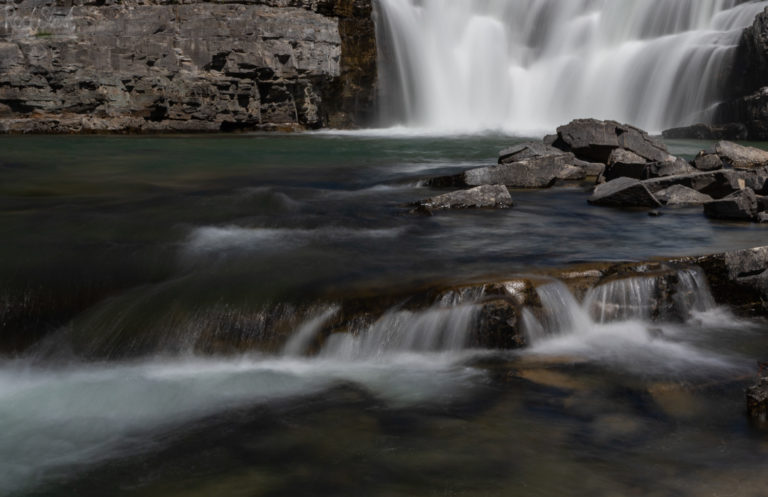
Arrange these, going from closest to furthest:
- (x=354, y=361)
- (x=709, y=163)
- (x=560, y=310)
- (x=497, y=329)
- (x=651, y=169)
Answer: (x=354, y=361) < (x=497, y=329) < (x=560, y=310) < (x=651, y=169) < (x=709, y=163)

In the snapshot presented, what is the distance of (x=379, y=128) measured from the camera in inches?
1099

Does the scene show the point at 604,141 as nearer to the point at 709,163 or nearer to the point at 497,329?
the point at 709,163

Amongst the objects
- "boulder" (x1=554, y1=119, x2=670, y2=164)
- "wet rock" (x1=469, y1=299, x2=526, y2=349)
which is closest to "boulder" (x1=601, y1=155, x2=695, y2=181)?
"boulder" (x1=554, y1=119, x2=670, y2=164)

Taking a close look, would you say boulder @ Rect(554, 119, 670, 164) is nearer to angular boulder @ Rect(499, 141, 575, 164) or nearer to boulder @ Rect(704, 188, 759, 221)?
angular boulder @ Rect(499, 141, 575, 164)

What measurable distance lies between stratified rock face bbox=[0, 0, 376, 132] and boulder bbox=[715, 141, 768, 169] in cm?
1613

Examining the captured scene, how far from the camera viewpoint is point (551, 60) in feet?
98.6

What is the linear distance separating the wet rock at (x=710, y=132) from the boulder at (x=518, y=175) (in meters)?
14.5

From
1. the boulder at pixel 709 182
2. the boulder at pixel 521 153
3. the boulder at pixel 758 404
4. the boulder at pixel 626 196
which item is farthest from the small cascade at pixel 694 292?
the boulder at pixel 521 153

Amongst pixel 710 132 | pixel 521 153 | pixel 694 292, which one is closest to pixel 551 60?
pixel 710 132

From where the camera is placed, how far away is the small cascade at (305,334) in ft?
15.0

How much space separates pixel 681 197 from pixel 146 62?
1972cm

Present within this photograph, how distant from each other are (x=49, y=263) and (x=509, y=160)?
7.54m

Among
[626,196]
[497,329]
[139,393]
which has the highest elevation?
[626,196]

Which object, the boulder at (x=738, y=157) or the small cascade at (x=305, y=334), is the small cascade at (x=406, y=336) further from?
the boulder at (x=738, y=157)
